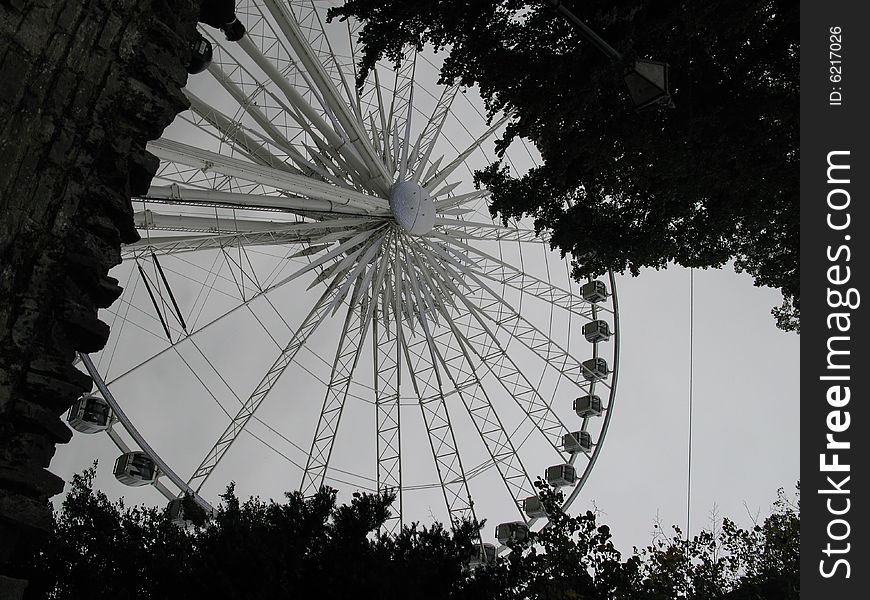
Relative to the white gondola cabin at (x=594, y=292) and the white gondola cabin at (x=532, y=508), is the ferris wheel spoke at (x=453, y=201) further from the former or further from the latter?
the white gondola cabin at (x=532, y=508)

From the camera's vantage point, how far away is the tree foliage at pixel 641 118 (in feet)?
38.0

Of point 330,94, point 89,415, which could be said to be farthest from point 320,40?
point 89,415

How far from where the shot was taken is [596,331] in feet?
90.5

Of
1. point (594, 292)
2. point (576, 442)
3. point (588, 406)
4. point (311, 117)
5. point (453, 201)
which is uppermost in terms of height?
point (594, 292)

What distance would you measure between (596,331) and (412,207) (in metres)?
11.3

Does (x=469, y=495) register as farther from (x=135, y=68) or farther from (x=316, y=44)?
(x=135, y=68)

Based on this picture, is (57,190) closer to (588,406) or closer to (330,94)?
(330,94)

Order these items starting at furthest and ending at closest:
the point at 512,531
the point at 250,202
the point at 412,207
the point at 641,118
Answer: the point at 512,531 → the point at 412,207 → the point at 250,202 → the point at 641,118

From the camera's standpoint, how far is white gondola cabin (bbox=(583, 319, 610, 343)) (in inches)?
1087

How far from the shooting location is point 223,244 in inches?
674

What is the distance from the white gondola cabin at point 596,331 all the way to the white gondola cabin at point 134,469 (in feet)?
52.4

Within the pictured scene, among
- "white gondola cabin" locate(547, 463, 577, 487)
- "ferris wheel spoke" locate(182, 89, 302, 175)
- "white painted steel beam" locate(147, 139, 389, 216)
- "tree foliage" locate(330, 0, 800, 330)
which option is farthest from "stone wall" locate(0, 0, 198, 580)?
"white gondola cabin" locate(547, 463, 577, 487)

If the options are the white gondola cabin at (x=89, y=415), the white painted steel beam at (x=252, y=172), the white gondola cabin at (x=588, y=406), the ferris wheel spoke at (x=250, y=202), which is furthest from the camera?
the white gondola cabin at (x=588, y=406)

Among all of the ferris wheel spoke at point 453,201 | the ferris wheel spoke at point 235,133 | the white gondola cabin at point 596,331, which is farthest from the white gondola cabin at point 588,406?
the ferris wheel spoke at point 235,133
